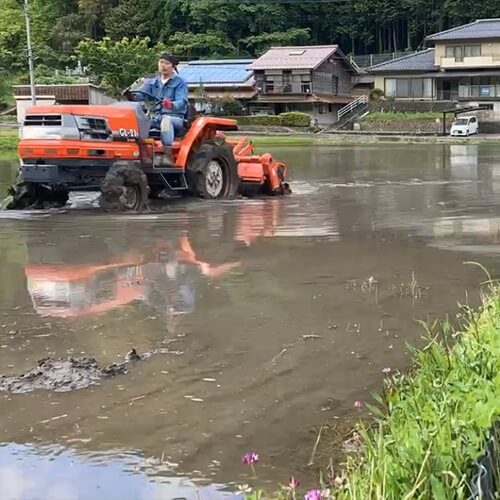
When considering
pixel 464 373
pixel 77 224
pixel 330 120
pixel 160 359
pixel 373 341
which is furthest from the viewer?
pixel 330 120

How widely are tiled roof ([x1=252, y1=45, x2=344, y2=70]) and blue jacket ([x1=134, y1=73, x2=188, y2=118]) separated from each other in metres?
46.8

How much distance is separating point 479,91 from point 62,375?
52330 millimetres

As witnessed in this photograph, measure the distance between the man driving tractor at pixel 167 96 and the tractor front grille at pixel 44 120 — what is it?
125 cm

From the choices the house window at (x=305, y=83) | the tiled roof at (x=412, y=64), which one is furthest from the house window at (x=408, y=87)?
the house window at (x=305, y=83)

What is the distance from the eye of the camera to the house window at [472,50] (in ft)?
172

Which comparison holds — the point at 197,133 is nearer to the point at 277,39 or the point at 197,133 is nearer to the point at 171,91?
the point at 171,91

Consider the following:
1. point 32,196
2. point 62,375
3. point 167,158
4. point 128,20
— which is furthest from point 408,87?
point 62,375

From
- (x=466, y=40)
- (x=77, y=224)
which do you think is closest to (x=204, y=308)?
(x=77, y=224)

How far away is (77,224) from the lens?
9.36 m

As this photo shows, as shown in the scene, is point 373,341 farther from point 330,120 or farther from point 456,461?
point 330,120

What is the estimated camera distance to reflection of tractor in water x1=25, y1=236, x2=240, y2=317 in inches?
212

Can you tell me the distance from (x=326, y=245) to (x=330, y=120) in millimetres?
51982

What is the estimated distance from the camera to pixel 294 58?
190 ft

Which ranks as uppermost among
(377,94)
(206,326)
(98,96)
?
(98,96)
